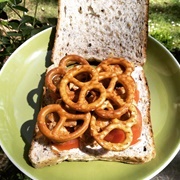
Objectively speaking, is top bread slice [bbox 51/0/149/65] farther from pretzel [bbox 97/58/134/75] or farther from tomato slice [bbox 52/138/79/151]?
tomato slice [bbox 52/138/79/151]

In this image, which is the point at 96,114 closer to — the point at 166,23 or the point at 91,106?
the point at 91,106

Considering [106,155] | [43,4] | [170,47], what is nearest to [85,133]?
[106,155]

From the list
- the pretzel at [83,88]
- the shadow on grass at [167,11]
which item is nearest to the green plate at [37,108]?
the pretzel at [83,88]

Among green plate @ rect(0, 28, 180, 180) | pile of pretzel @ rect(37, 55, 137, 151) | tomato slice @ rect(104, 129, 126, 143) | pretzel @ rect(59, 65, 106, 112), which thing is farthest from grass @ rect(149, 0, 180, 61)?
tomato slice @ rect(104, 129, 126, 143)

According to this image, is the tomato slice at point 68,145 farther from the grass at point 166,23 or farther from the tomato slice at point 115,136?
the grass at point 166,23

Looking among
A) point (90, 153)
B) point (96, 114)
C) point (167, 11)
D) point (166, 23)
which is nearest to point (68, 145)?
point (90, 153)

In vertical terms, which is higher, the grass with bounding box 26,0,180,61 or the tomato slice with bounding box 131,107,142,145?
the tomato slice with bounding box 131,107,142,145
